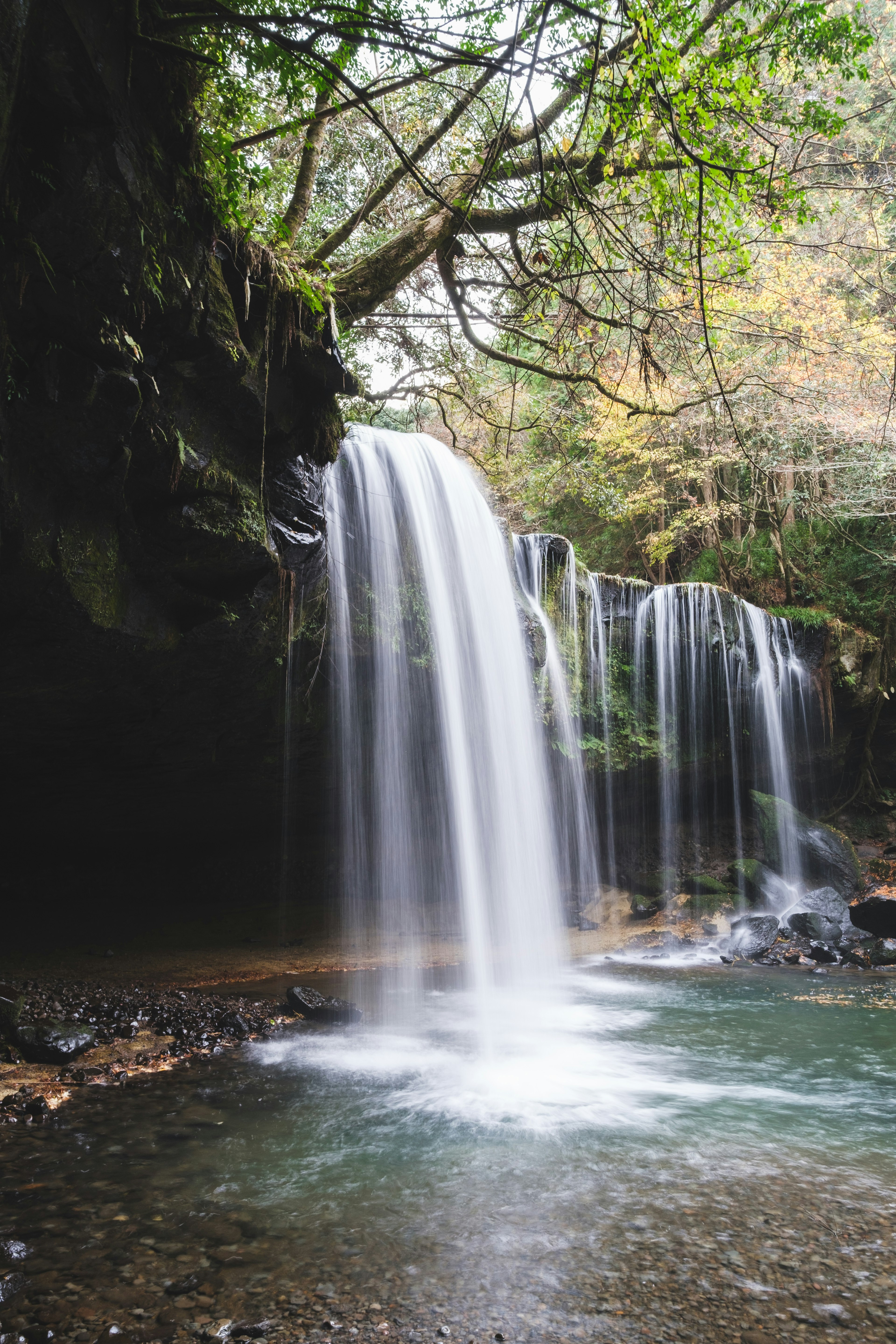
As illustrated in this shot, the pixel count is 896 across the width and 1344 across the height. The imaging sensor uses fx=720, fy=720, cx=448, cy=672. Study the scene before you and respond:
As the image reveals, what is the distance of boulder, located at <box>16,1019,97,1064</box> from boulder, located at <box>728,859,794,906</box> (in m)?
11.7

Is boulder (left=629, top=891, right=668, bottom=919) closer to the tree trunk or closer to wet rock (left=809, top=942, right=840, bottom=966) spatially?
wet rock (left=809, top=942, right=840, bottom=966)

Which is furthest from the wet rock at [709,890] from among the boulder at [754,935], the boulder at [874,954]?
the boulder at [874,954]

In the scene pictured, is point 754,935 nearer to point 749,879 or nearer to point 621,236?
point 749,879

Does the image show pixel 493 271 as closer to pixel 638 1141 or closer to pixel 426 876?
pixel 426 876

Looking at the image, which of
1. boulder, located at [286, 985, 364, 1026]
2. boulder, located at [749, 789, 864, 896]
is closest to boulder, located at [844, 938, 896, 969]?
boulder, located at [749, 789, 864, 896]

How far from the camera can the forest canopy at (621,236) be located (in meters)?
4.50

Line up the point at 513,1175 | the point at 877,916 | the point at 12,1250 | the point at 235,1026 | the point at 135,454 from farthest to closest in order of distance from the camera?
1. the point at 877,916
2. the point at 235,1026
3. the point at 135,454
4. the point at 513,1175
5. the point at 12,1250

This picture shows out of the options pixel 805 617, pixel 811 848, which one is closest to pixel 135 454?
pixel 811 848

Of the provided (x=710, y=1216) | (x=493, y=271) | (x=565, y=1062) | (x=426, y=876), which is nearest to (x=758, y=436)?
(x=493, y=271)

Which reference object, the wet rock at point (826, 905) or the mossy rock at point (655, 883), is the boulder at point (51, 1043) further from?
the wet rock at point (826, 905)

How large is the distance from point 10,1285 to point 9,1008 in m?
3.68

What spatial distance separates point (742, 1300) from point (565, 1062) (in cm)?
376

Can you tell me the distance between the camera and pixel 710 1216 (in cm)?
347

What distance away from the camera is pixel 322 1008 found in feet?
25.0
